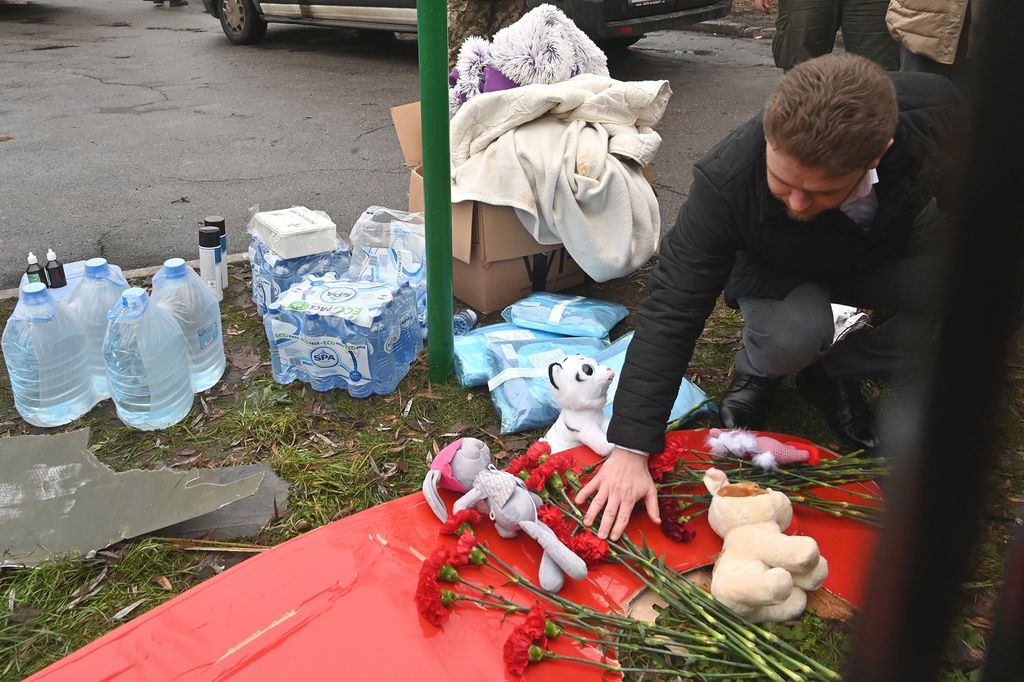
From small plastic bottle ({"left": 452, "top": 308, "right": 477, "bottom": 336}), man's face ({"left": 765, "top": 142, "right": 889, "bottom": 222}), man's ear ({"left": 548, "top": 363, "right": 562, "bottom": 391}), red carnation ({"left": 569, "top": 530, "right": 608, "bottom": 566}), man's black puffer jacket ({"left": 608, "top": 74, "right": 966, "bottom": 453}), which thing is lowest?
small plastic bottle ({"left": 452, "top": 308, "right": 477, "bottom": 336})

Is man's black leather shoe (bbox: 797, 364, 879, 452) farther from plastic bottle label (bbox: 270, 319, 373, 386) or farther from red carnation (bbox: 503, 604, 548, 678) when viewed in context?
plastic bottle label (bbox: 270, 319, 373, 386)

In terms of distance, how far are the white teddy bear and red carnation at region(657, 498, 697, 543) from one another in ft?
0.88

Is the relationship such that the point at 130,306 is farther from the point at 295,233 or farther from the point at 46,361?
the point at 295,233

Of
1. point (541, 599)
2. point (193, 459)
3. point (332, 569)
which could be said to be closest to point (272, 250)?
point (193, 459)

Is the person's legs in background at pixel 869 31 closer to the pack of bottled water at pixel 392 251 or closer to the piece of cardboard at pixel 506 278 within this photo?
the piece of cardboard at pixel 506 278

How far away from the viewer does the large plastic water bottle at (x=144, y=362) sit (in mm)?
2445

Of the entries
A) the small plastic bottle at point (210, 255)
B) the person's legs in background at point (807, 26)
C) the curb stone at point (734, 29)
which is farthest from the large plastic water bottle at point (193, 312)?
the curb stone at point (734, 29)

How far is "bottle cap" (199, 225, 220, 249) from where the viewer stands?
310 centimetres

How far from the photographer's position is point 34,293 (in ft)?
7.81

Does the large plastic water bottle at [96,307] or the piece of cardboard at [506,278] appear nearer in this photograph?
the large plastic water bottle at [96,307]

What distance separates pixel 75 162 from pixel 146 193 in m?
0.96

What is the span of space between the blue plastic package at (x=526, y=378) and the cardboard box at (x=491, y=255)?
16.3 inches

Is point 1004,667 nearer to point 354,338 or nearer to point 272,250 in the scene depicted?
point 354,338

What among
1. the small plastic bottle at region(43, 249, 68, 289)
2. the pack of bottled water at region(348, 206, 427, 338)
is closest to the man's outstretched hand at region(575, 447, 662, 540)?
the pack of bottled water at region(348, 206, 427, 338)
